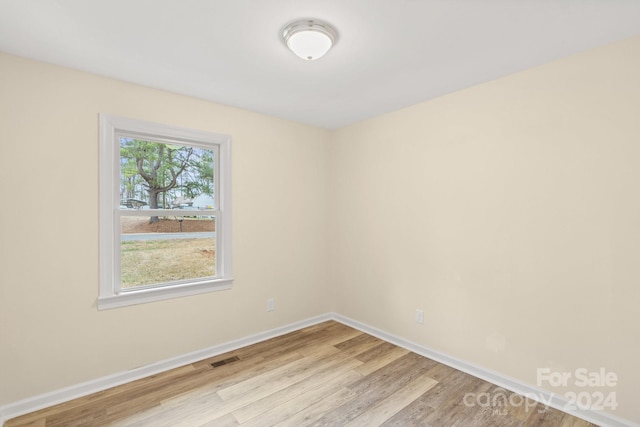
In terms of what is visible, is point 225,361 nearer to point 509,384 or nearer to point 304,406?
point 304,406

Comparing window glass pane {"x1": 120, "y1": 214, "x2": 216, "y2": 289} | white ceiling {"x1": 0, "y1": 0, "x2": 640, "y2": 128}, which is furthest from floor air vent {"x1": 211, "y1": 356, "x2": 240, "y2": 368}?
white ceiling {"x1": 0, "y1": 0, "x2": 640, "y2": 128}

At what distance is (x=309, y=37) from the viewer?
1.77m

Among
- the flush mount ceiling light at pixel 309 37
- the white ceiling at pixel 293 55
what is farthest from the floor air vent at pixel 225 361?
the flush mount ceiling light at pixel 309 37

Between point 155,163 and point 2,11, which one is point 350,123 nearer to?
point 155,163

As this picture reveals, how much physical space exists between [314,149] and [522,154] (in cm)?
217

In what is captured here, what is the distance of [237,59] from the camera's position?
6.95ft

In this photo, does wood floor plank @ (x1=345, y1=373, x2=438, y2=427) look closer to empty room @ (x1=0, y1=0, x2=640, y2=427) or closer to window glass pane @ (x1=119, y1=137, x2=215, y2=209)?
empty room @ (x1=0, y1=0, x2=640, y2=427)

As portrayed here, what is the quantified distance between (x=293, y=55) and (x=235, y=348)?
266 centimetres

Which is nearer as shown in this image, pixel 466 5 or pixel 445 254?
pixel 466 5

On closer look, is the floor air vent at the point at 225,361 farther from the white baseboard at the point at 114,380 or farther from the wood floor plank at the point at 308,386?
the wood floor plank at the point at 308,386

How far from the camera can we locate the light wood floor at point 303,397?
1.99 meters

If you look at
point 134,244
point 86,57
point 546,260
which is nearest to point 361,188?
point 546,260

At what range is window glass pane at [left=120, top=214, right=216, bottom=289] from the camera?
2562 millimetres

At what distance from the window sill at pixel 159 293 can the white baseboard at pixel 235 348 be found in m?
0.54
